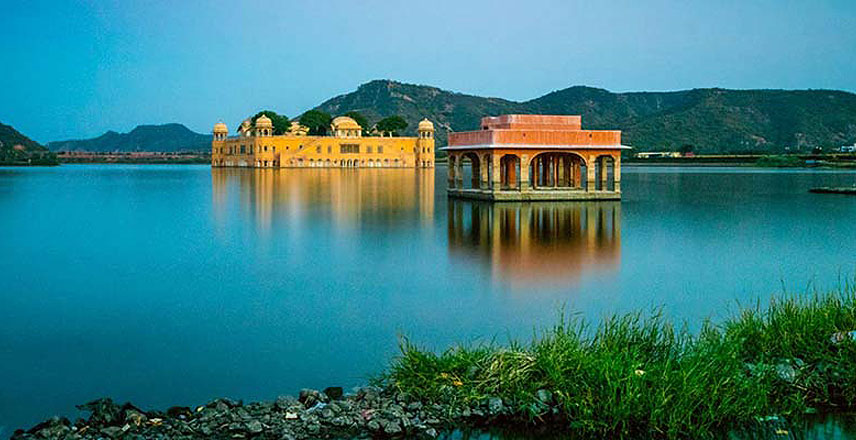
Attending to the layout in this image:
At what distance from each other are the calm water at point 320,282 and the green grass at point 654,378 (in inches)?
47.4

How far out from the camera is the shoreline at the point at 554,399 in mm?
6297

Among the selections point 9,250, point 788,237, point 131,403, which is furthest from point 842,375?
point 9,250

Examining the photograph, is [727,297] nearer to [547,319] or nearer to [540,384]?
[547,319]

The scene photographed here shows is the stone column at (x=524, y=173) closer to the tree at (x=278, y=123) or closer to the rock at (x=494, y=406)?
the rock at (x=494, y=406)

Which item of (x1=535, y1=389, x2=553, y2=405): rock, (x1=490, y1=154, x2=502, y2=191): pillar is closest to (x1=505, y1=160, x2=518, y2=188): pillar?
(x1=490, y1=154, x2=502, y2=191): pillar

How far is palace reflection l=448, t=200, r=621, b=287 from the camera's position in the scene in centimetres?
1374

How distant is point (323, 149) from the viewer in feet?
263

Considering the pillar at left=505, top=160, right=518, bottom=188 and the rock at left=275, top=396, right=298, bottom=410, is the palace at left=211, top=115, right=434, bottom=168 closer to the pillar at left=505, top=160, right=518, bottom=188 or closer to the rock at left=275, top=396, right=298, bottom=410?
the pillar at left=505, top=160, right=518, bottom=188

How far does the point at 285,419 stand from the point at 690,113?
417 ft

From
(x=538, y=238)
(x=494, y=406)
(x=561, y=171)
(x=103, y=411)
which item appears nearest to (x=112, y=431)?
(x=103, y=411)

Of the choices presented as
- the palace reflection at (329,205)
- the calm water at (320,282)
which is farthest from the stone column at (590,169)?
the palace reflection at (329,205)

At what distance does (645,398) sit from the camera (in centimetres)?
634

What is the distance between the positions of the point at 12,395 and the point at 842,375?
6.98 meters

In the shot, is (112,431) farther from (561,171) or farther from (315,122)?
(315,122)
